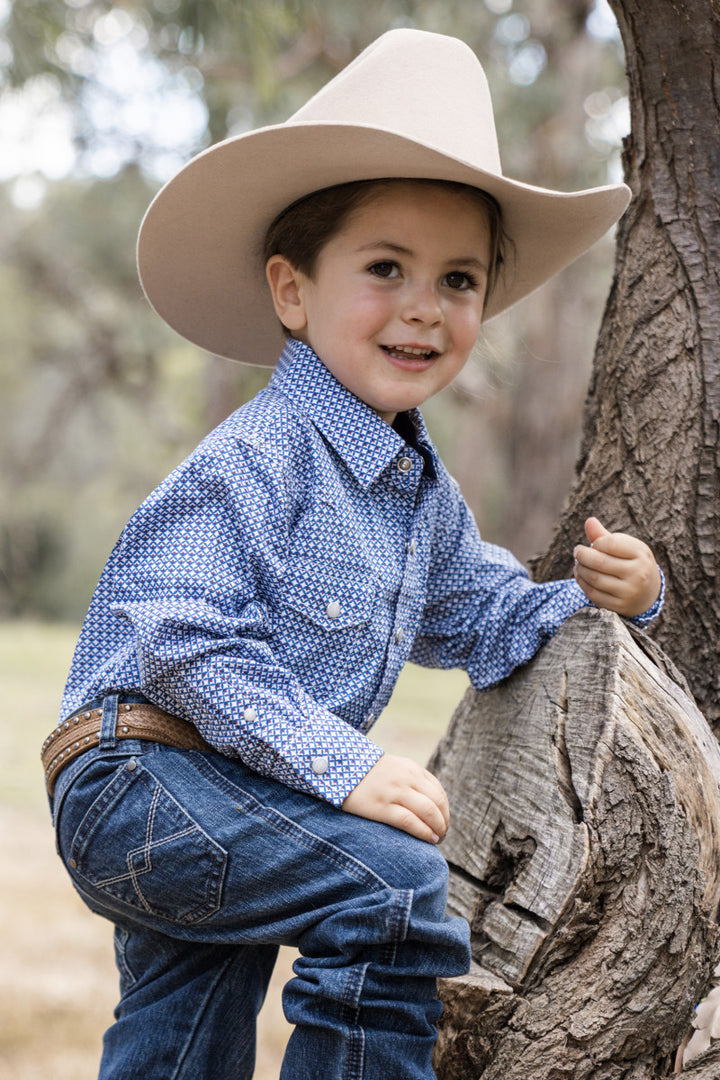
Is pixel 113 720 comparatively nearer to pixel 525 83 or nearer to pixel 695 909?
pixel 695 909

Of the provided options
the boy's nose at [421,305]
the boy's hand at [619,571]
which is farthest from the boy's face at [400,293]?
the boy's hand at [619,571]

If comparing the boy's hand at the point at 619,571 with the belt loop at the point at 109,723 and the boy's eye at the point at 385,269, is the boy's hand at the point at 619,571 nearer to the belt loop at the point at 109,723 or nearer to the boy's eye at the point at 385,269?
the boy's eye at the point at 385,269

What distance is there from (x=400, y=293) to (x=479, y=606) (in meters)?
0.62

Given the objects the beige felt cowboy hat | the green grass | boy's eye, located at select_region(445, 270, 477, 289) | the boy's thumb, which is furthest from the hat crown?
the green grass

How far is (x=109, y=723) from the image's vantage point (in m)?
1.60

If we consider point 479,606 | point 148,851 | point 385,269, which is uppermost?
point 385,269

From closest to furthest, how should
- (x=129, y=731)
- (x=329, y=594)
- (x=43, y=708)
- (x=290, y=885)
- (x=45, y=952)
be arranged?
(x=290, y=885), (x=129, y=731), (x=329, y=594), (x=45, y=952), (x=43, y=708)

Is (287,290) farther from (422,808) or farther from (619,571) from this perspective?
(422,808)

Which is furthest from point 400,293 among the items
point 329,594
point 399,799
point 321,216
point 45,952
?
point 45,952

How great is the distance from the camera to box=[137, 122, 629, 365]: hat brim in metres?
1.70

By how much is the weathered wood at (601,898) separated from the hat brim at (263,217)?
76cm

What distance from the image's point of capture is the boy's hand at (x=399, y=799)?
4.88 feet

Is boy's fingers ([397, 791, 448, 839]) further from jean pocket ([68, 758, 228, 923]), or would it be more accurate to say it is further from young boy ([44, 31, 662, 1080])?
jean pocket ([68, 758, 228, 923])

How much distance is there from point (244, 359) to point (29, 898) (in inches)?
105
